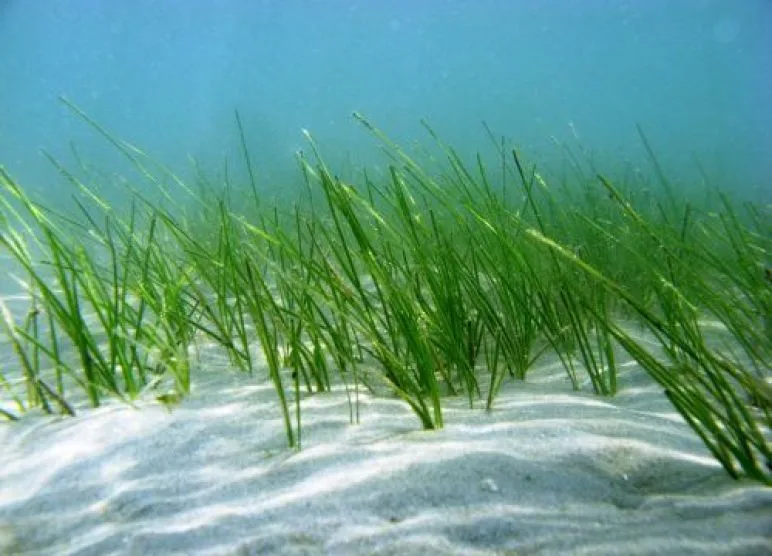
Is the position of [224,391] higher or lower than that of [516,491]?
higher

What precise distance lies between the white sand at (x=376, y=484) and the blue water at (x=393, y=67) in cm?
5474

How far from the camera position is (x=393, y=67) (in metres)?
105

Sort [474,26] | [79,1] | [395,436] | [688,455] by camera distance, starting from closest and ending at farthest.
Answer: [688,455]
[395,436]
[79,1]
[474,26]

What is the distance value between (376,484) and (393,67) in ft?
366

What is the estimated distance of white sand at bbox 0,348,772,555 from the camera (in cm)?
107

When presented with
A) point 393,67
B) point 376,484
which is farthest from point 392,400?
point 393,67

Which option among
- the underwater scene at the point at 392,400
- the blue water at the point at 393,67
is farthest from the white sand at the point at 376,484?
the blue water at the point at 393,67

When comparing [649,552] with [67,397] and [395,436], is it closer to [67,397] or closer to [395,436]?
[395,436]

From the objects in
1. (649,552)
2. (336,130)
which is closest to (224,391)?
(649,552)

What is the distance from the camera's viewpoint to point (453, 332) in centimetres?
189

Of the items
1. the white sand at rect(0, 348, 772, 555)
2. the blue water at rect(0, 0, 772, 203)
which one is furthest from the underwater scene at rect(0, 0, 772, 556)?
the blue water at rect(0, 0, 772, 203)

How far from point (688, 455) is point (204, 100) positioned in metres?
112

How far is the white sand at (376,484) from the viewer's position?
3.50 feet

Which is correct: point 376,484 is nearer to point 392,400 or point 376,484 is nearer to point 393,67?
point 392,400
